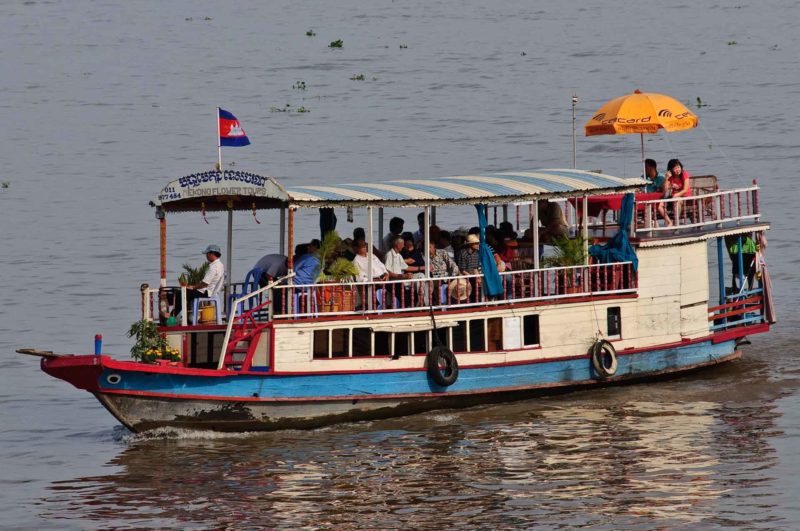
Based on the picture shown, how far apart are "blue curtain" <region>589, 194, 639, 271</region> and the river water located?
215 centimetres

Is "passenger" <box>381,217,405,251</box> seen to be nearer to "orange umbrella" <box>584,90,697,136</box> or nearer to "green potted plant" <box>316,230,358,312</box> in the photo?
"green potted plant" <box>316,230,358,312</box>

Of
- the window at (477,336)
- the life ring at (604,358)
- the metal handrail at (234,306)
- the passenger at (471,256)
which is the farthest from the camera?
the life ring at (604,358)

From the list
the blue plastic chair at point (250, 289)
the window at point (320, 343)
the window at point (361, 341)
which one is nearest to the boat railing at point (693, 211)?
the window at point (361, 341)

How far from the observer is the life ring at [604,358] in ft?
77.1

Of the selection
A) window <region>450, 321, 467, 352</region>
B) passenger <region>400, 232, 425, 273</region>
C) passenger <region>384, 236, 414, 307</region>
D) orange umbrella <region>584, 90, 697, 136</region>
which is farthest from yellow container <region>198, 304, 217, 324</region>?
orange umbrella <region>584, 90, 697, 136</region>

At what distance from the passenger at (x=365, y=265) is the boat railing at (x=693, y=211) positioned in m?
4.47

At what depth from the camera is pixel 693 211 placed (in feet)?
83.0

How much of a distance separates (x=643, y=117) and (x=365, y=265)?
674 centimetres

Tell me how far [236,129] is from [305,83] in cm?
3756

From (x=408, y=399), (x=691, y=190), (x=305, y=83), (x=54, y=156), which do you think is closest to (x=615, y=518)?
(x=408, y=399)

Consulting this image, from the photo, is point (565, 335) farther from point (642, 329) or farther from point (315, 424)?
point (315, 424)

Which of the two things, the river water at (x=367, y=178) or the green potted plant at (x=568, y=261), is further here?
the green potted plant at (x=568, y=261)

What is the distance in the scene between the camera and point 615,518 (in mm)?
17219

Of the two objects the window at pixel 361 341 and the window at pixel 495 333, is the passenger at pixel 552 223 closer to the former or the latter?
the window at pixel 495 333
